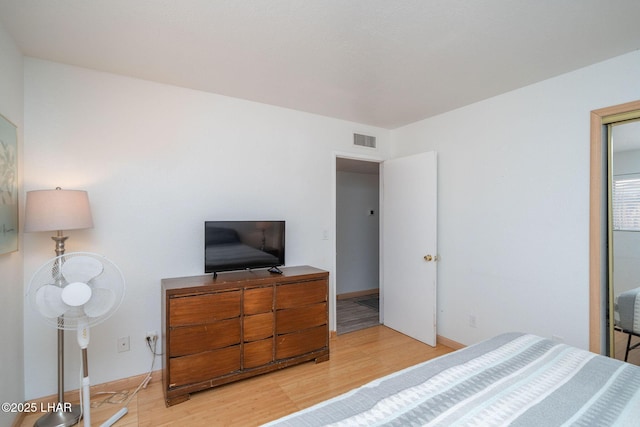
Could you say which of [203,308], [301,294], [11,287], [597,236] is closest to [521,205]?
[597,236]

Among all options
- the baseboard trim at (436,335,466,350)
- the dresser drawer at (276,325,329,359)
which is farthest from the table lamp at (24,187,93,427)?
the baseboard trim at (436,335,466,350)

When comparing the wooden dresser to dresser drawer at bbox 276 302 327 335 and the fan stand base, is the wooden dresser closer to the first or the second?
dresser drawer at bbox 276 302 327 335

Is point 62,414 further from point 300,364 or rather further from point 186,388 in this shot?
point 300,364

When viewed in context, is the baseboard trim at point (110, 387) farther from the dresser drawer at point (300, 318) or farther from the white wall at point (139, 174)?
the dresser drawer at point (300, 318)

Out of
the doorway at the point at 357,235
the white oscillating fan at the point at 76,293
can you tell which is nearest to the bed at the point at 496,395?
the white oscillating fan at the point at 76,293

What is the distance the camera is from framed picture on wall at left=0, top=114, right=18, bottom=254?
1748 mm

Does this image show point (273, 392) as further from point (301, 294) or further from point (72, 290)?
point (72, 290)

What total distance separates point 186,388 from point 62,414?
76 cm

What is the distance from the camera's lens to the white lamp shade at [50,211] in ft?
6.14

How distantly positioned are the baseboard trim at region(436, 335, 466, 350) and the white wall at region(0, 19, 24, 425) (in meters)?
3.55

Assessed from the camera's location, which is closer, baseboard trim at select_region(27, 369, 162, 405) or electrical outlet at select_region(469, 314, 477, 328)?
baseboard trim at select_region(27, 369, 162, 405)

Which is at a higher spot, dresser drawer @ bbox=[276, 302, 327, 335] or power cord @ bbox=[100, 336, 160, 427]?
dresser drawer @ bbox=[276, 302, 327, 335]

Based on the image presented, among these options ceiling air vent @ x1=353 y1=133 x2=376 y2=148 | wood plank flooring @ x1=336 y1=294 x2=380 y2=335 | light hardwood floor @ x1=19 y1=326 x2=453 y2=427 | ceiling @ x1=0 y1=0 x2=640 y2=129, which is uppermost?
ceiling @ x1=0 y1=0 x2=640 y2=129

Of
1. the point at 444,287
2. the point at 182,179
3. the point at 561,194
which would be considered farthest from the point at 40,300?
the point at 561,194
